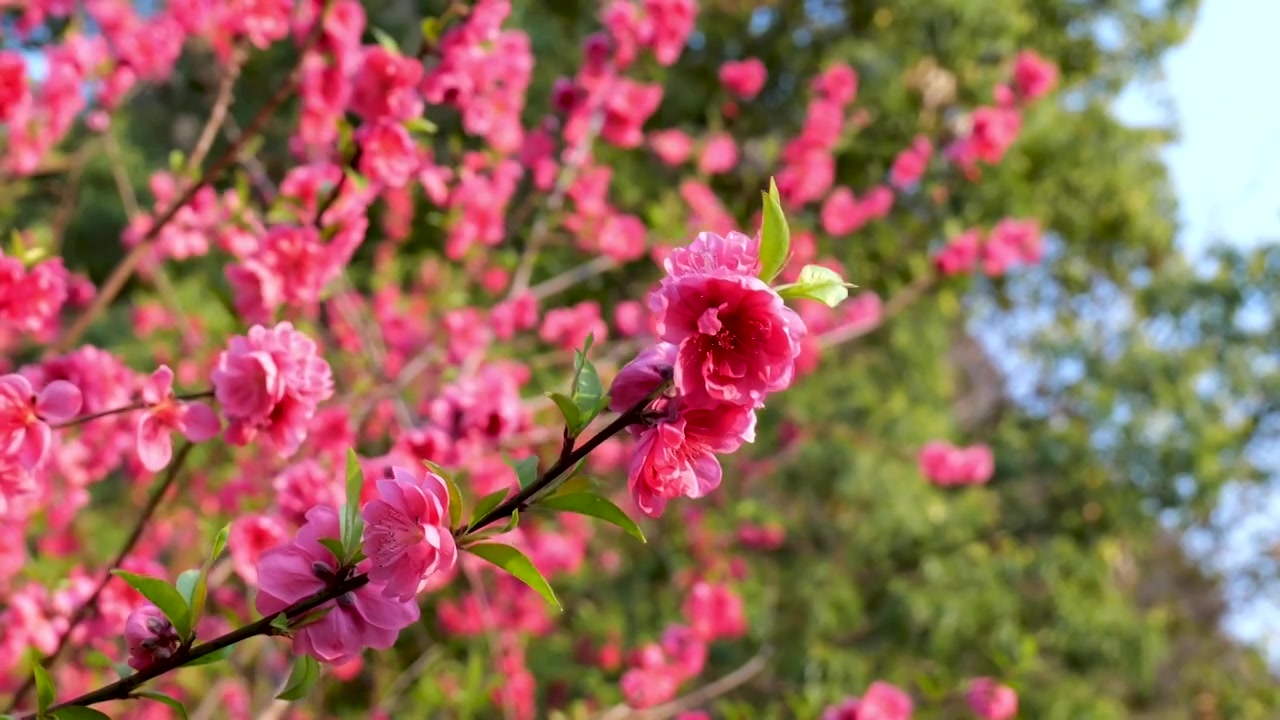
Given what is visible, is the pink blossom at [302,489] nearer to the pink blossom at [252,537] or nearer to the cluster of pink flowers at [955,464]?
the pink blossom at [252,537]

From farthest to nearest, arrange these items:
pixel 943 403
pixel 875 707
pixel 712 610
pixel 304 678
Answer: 1. pixel 943 403
2. pixel 712 610
3. pixel 875 707
4. pixel 304 678

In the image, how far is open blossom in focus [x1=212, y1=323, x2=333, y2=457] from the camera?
1.12m

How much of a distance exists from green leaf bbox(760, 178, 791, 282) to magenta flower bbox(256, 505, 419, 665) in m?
0.43

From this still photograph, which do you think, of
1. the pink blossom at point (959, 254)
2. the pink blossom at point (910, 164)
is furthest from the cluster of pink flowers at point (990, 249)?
the pink blossom at point (910, 164)

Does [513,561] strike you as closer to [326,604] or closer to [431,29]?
[326,604]

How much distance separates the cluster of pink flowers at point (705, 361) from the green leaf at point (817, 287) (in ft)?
Result: 0.12

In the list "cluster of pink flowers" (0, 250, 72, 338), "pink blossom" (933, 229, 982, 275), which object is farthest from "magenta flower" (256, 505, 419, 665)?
"pink blossom" (933, 229, 982, 275)

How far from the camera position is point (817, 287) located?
80cm

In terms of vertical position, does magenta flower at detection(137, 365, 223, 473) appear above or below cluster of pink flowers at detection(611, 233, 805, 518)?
below

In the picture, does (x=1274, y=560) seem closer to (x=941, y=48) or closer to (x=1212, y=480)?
(x=1212, y=480)

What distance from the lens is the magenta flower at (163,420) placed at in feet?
3.90

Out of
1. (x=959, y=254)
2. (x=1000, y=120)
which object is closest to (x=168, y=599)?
(x=959, y=254)

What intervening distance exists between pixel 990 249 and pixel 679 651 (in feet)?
6.98

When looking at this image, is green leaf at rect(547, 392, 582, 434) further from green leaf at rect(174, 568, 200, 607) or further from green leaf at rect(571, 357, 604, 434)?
green leaf at rect(174, 568, 200, 607)
